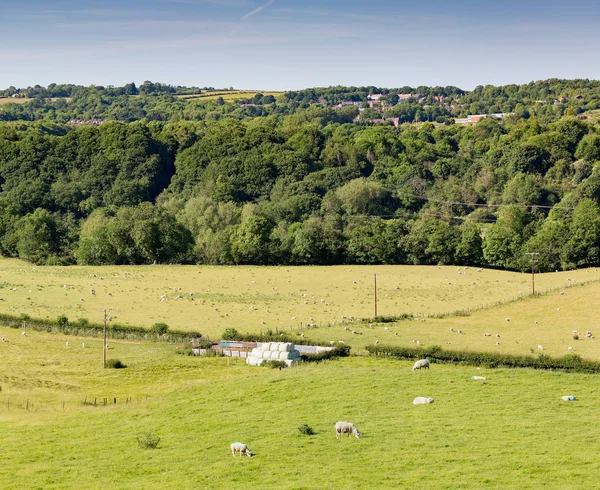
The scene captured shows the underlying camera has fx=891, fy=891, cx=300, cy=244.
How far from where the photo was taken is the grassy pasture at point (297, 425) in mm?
30688

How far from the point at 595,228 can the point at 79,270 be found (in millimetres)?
55508

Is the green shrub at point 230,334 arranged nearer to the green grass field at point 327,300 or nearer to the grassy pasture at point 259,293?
the grassy pasture at point 259,293

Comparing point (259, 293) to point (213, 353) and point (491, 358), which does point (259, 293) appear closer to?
point (213, 353)

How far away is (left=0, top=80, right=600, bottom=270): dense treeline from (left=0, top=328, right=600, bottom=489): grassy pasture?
4719cm

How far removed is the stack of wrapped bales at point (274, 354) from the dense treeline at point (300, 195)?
46.0m

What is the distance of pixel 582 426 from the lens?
3628 centimetres

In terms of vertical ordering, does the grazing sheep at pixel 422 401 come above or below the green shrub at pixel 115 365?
above

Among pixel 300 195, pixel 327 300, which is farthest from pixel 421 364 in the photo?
pixel 300 195

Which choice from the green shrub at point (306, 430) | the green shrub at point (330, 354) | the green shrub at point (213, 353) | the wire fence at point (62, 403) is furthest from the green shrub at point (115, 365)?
the green shrub at point (306, 430)

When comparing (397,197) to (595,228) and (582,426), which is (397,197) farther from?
(582,426)

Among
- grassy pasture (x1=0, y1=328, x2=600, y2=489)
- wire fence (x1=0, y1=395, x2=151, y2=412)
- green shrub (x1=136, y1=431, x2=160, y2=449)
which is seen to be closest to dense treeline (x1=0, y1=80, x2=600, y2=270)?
grassy pasture (x1=0, y1=328, x2=600, y2=489)

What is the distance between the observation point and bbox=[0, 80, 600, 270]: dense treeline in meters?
99.1

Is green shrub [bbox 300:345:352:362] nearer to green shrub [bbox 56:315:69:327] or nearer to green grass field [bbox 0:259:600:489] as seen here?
green grass field [bbox 0:259:600:489]

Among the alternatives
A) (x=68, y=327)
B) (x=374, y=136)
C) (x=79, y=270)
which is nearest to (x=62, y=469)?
(x=68, y=327)
